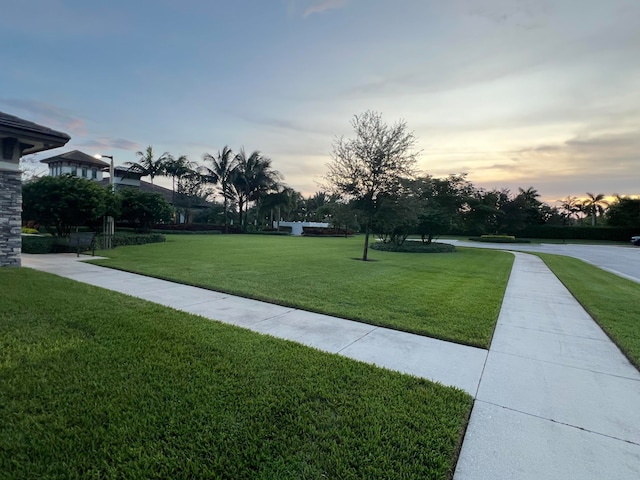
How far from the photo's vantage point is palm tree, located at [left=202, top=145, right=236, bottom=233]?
35.7m

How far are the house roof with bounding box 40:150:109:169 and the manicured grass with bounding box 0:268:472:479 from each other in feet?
121

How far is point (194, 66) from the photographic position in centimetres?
1171

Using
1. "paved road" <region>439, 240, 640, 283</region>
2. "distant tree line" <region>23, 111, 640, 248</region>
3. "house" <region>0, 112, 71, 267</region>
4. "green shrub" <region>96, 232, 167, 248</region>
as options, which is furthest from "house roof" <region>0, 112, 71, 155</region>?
"paved road" <region>439, 240, 640, 283</region>

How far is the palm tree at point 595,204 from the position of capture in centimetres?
5681

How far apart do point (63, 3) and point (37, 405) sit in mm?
10943

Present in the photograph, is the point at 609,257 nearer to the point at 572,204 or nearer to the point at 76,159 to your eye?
the point at 572,204

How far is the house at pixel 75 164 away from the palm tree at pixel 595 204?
74.8 meters

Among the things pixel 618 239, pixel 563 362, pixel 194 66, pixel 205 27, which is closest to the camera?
pixel 563 362

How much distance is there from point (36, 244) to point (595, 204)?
247ft

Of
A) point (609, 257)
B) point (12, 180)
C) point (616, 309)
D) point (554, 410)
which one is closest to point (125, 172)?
point (12, 180)

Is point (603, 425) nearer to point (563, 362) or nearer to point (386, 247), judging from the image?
point (563, 362)

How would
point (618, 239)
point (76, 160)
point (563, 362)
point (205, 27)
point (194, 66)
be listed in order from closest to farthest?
point (563, 362)
point (205, 27)
point (194, 66)
point (76, 160)
point (618, 239)

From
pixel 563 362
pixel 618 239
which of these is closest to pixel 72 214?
pixel 563 362

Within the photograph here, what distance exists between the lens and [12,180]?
8336 mm
